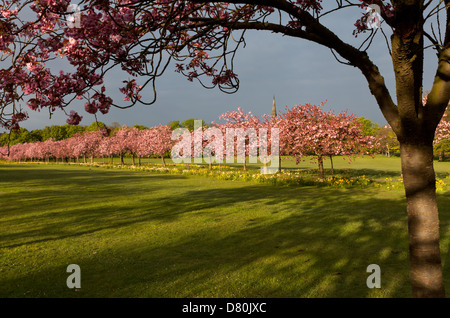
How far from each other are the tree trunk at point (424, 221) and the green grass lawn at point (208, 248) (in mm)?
1770

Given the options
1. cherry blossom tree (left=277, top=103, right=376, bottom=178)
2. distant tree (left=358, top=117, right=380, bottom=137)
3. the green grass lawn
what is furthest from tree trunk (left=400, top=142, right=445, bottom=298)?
distant tree (left=358, top=117, right=380, bottom=137)

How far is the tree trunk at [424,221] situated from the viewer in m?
3.47

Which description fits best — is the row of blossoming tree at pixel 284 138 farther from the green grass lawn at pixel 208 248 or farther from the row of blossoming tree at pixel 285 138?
the green grass lawn at pixel 208 248

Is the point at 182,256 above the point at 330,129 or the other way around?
the other way around

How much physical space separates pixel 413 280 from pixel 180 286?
11.7 ft

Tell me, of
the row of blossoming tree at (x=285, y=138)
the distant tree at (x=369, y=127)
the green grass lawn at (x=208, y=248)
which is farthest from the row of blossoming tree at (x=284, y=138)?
the distant tree at (x=369, y=127)

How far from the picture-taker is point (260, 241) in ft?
26.5

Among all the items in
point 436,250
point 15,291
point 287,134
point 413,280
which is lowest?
point 15,291

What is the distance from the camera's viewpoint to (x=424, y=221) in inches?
137

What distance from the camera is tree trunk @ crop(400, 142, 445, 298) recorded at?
347 centimetres

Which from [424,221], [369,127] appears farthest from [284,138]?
[369,127]

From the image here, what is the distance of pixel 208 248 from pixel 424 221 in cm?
503
